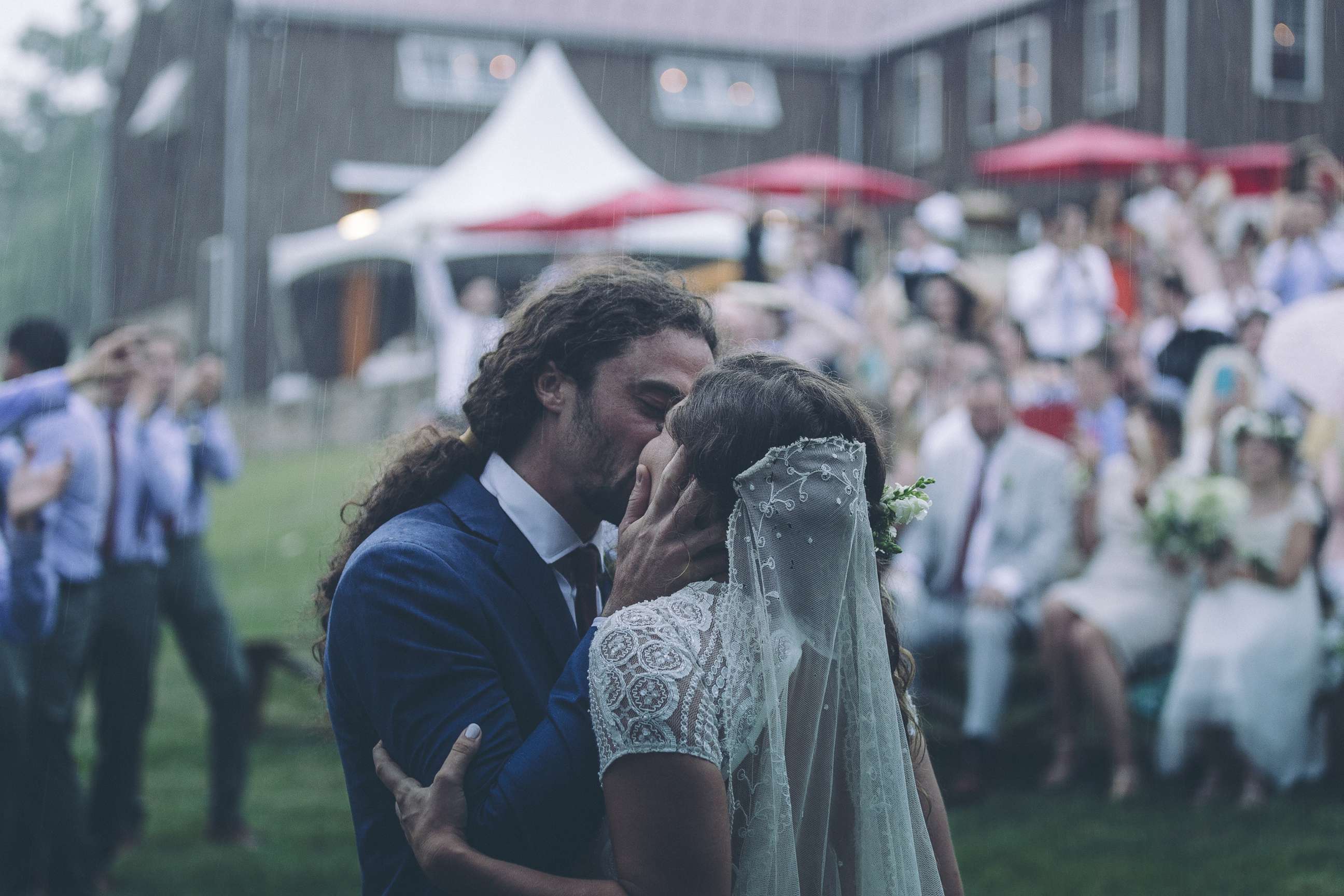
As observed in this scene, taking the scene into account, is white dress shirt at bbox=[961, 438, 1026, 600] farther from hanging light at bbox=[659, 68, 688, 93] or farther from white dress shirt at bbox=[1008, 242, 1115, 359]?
hanging light at bbox=[659, 68, 688, 93]

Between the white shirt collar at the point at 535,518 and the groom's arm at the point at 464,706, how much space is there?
24 cm

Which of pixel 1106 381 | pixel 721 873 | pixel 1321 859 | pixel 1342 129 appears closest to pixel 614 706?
pixel 721 873

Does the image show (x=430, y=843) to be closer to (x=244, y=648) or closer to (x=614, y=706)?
(x=614, y=706)

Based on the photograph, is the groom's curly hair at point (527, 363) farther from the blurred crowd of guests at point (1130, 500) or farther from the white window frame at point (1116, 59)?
the white window frame at point (1116, 59)

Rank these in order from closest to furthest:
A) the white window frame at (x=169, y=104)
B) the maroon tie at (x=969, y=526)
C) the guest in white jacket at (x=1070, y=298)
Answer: the maroon tie at (x=969, y=526) → the guest in white jacket at (x=1070, y=298) → the white window frame at (x=169, y=104)

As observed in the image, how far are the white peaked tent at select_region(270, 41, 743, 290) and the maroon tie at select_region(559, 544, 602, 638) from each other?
489 inches

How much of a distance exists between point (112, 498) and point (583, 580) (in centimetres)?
437

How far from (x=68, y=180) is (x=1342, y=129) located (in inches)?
1761

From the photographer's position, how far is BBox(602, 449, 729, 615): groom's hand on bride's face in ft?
7.22

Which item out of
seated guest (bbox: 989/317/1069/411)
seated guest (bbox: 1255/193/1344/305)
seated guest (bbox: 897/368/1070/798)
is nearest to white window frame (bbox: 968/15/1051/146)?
seated guest (bbox: 989/317/1069/411)

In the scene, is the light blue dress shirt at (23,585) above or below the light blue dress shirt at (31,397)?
below

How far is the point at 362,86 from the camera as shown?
2442 cm

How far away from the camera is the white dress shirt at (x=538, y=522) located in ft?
8.46

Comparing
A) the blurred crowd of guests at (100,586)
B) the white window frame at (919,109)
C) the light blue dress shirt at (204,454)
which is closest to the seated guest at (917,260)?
the light blue dress shirt at (204,454)
